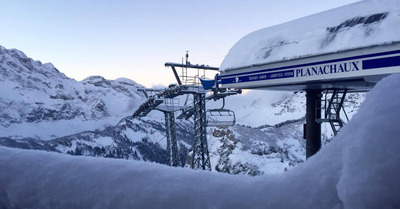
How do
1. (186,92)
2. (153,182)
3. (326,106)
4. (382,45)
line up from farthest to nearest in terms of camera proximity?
(186,92)
(326,106)
(382,45)
(153,182)

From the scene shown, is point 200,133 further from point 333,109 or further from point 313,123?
point 333,109

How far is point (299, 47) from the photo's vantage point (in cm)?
851

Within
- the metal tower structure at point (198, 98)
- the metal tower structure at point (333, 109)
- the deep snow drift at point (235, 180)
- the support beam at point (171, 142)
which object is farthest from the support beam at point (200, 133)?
the deep snow drift at point (235, 180)

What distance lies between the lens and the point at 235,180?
5.53ft

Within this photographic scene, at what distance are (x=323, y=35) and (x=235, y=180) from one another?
7719 millimetres

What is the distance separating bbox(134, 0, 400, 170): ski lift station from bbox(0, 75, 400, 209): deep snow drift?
20.7ft

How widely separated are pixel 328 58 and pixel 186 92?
10.4m


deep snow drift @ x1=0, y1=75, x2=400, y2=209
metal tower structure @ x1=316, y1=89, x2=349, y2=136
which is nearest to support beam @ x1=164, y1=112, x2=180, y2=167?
metal tower structure @ x1=316, y1=89, x2=349, y2=136

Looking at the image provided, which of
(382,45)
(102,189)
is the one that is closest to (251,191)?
(102,189)

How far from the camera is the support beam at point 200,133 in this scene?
678 inches

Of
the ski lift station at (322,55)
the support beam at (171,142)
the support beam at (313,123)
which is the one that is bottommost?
the support beam at (171,142)

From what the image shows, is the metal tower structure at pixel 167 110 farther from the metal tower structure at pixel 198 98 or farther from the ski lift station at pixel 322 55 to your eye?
the ski lift station at pixel 322 55

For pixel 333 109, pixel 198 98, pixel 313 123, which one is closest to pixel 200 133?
pixel 198 98

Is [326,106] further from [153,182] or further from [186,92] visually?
[153,182]
